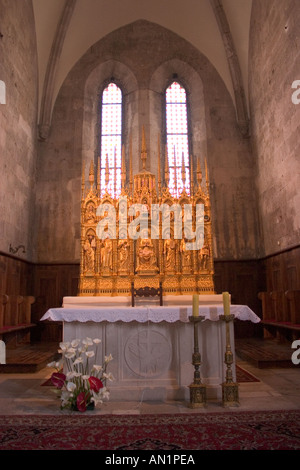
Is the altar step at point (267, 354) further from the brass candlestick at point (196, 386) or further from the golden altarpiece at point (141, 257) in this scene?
the brass candlestick at point (196, 386)

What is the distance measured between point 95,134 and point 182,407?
36.2 ft

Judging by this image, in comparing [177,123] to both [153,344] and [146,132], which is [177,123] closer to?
[146,132]

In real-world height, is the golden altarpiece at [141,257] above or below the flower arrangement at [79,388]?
above

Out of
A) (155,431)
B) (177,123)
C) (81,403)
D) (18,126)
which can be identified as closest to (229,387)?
(155,431)

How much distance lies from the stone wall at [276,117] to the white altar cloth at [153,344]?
5052mm

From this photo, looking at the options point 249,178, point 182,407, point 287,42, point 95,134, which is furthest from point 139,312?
point 95,134

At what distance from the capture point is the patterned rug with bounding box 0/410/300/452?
3168 mm

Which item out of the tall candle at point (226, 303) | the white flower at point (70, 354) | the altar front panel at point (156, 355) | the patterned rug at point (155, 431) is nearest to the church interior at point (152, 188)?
the altar front panel at point (156, 355)

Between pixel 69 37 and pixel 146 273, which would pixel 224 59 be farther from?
pixel 146 273

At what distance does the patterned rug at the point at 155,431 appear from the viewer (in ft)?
10.4

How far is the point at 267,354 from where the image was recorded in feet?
25.1

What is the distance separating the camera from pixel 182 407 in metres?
4.46

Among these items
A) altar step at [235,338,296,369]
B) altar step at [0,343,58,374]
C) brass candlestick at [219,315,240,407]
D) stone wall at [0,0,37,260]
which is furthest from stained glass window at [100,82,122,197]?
brass candlestick at [219,315,240,407]

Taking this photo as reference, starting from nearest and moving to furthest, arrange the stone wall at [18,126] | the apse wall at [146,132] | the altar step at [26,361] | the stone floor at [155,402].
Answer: the stone floor at [155,402]
the altar step at [26,361]
the stone wall at [18,126]
the apse wall at [146,132]
